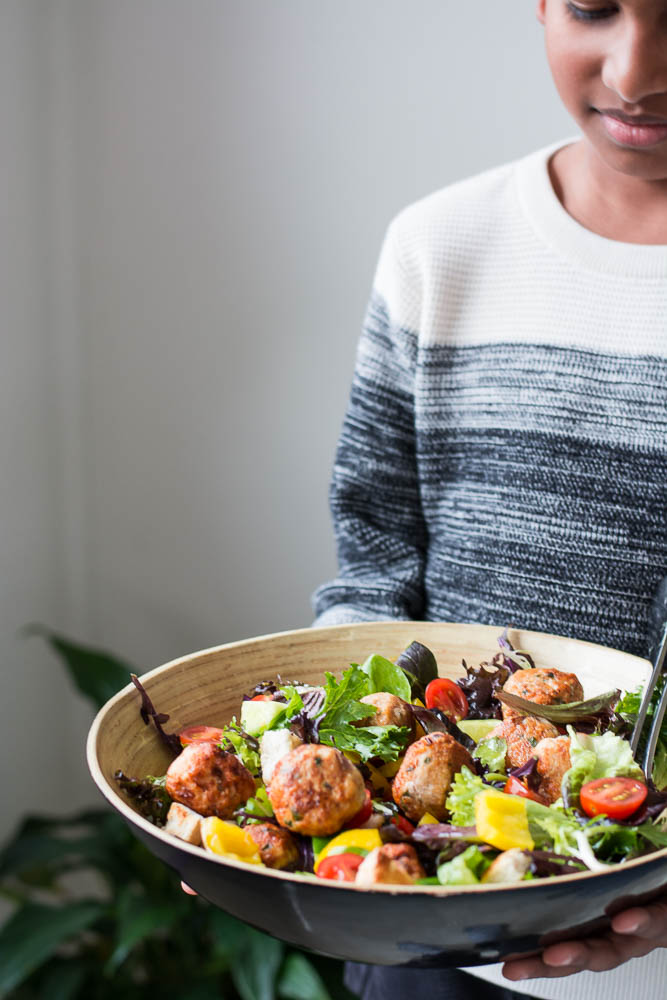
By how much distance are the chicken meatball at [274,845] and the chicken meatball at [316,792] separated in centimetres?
1

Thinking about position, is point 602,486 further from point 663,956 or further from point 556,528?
point 663,956

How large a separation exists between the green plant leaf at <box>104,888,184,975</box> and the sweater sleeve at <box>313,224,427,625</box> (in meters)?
0.81

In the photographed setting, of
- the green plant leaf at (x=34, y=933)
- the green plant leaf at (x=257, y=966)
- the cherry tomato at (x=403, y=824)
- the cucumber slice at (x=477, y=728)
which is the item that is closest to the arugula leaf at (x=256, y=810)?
the cherry tomato at (x=403, y=824)

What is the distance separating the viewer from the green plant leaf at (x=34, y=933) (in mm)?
1849

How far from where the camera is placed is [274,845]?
0.76 m

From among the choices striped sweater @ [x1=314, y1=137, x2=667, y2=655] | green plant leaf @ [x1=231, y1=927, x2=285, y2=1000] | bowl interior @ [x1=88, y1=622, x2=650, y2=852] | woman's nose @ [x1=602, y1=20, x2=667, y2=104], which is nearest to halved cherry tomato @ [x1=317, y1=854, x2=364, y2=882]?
bowl interior @ [x1=88, y1=622, x2=650, y2=852]

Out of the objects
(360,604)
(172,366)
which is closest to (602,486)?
(360,604)

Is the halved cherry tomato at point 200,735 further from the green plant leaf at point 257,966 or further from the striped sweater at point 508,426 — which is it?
the green plant leaf at point 257,966

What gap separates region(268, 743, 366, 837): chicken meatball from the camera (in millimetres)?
746

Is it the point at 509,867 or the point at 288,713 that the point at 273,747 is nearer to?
the point at 288,713

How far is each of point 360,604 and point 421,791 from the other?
54 cm

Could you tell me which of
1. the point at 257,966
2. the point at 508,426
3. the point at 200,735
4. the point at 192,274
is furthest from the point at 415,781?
the point at 192,274

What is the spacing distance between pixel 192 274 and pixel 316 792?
1595 mm

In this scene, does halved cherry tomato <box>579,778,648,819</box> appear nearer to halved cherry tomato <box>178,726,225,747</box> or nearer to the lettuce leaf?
the lettuce leaf
